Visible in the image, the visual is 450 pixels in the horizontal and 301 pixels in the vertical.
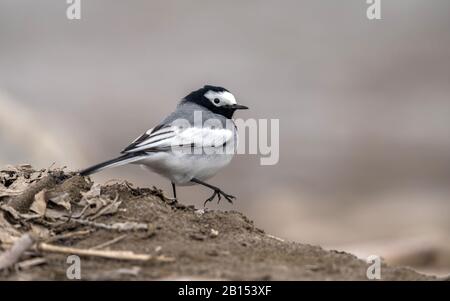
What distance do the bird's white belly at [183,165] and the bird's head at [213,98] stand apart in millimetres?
998

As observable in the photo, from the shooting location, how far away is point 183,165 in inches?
381

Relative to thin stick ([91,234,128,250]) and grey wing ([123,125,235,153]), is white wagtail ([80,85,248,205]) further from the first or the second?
thin stick ([91,234,128,250])

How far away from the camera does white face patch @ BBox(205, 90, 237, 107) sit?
35.6ft

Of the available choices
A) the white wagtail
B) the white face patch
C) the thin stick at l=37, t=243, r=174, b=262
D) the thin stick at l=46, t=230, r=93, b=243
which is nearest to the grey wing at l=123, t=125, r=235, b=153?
the white wagtail

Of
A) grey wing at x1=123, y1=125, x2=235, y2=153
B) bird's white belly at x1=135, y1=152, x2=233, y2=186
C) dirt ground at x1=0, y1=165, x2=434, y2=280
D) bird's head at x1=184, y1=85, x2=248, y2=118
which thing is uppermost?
bird's head at x1=184, y1=85, x2=248, y2=118

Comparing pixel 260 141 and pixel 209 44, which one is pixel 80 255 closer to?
pixel 260 141

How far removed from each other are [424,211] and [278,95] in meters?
5.93

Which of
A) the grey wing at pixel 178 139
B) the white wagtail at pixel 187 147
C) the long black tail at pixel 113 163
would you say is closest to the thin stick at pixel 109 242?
the long black tail at pixel 113 163

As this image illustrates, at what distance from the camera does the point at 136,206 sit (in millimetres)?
7988

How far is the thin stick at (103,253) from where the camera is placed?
666 centimetres

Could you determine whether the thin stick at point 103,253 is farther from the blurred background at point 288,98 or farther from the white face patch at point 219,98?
the blurred background at point 288,98

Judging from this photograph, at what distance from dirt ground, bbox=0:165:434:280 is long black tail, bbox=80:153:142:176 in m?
0.11
